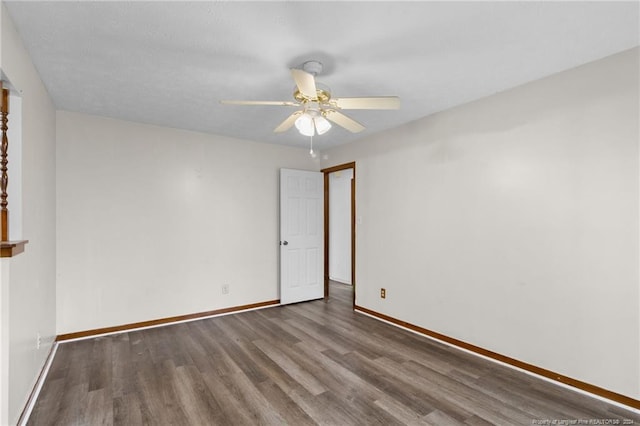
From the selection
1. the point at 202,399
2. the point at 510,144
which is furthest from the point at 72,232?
the point at 510,144

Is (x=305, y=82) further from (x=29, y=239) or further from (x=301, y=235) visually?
(x=301, y=235)

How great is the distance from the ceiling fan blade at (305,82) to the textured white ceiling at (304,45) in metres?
0.29

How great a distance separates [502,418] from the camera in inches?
77.5

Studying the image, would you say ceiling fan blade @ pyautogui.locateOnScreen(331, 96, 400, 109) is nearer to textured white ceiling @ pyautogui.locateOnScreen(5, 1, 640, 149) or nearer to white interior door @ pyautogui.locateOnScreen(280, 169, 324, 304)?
textured white ceiling @ pyautogui.locateOnScreen(5, 1, 640, 149)

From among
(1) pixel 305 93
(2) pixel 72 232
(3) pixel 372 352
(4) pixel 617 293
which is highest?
(1) pixel 305 93

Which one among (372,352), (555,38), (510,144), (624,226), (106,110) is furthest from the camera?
(106,110)

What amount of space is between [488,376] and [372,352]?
0.96 m

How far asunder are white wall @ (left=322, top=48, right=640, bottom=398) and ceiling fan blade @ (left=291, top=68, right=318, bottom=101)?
1.78m

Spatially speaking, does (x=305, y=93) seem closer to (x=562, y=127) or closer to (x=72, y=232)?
(x=562, y=127)

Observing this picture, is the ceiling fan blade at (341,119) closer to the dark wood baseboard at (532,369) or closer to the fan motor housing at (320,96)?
the fan motor housing at (320,96)

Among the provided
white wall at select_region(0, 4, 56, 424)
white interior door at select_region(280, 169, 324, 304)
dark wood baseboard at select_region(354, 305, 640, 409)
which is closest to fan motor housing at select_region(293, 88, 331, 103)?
white wall at select_region(0, 4, 56, 424)

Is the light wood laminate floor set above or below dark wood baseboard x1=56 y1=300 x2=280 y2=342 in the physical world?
below

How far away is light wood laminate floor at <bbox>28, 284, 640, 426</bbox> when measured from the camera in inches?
78.8

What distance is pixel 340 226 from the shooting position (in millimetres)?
6273
